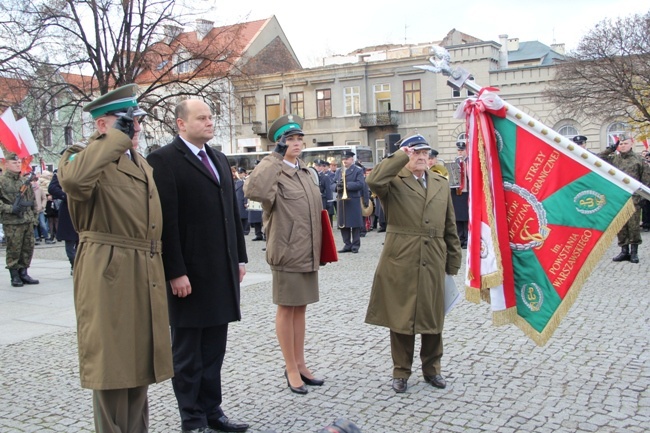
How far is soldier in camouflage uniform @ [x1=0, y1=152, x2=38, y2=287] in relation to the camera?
10805 mm

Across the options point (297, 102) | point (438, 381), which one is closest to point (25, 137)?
point (438, 381)

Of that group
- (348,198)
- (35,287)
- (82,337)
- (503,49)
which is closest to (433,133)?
(503,49)

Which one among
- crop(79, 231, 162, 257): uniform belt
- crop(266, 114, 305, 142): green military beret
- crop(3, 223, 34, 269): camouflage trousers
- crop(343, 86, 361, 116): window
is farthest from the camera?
crop(343, 86, 361, 116): window

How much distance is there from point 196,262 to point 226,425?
1098 mm

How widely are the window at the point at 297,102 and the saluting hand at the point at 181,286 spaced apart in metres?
44.5

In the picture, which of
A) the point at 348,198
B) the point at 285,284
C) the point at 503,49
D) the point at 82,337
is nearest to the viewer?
the point at 82,337

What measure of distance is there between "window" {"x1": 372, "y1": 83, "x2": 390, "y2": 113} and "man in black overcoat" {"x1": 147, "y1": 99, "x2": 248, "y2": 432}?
4169 cm

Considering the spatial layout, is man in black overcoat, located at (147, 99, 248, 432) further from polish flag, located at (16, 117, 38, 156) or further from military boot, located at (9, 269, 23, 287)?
polish flag, located at (16, 117, 38, 156)

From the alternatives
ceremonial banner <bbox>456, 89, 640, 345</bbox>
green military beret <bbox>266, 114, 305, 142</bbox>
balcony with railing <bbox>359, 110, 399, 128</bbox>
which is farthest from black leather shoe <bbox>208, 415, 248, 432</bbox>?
balcony with railing <bbox>359, 110, 399, 128</bbox>

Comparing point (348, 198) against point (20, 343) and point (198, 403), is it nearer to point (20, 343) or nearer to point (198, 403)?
point (20, 343)

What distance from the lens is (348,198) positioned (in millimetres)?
14477

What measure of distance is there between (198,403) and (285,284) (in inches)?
46.3

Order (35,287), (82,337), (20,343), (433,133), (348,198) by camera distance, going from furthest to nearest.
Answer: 1. (433,133)
2. (348,198)
3. (35,287)
4. (20,343)
5. (82,337)

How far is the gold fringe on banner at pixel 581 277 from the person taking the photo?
4.25 metres
